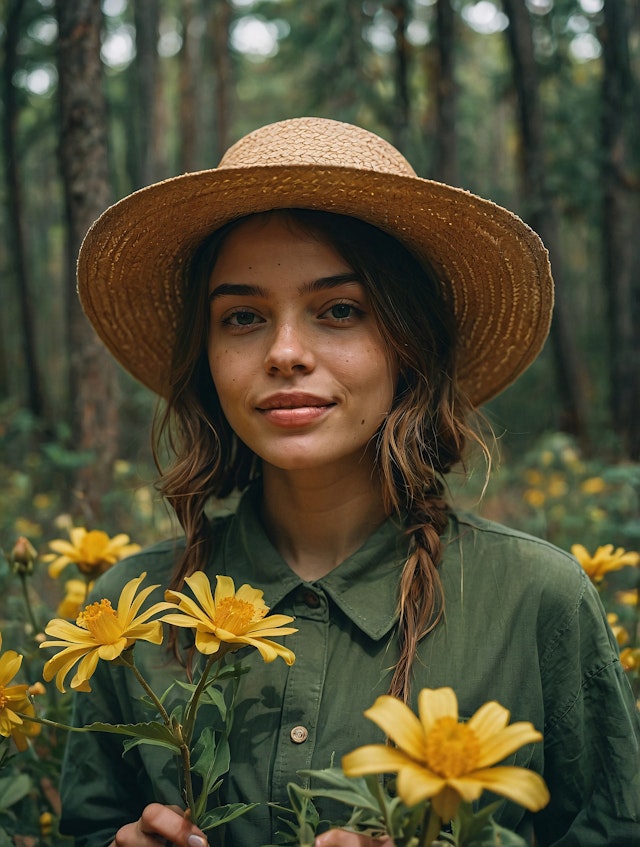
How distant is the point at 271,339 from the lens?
1.59 meters

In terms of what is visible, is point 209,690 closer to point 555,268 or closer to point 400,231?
point 400,231

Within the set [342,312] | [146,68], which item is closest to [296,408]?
[342,312]

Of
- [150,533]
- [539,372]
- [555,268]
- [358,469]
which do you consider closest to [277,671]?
[358,469]

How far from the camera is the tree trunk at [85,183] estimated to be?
347 cm

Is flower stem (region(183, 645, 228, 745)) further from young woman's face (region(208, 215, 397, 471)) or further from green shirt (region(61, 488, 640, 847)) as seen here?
young woman's face (region(208, 215, 397, 471))

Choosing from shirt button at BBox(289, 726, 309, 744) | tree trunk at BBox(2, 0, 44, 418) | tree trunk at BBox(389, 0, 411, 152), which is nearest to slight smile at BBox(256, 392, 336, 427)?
shirt button at BBox(289, 726, 309, 744)

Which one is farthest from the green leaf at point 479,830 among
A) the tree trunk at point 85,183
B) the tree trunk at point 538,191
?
the tree trunk at point 538,191

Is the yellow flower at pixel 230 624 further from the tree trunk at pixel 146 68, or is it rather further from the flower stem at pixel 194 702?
the tree trunk at pixel 146 68

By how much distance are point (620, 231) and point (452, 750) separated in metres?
7.29

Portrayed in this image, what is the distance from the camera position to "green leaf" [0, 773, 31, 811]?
65.4 inches

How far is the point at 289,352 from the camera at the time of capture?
1524 mm

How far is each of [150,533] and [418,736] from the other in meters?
2.94

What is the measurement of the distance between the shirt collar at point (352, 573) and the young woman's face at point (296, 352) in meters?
0.19

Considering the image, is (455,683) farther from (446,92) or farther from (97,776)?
(446,92)
